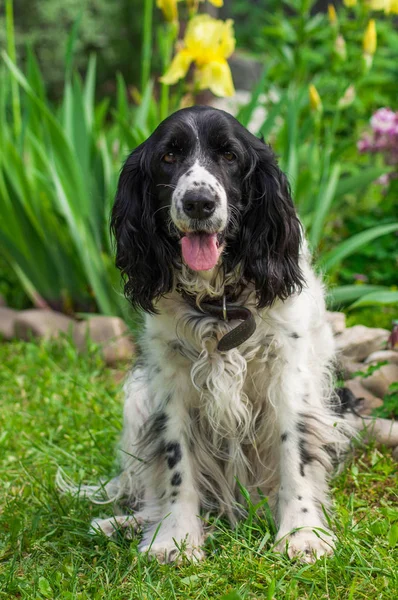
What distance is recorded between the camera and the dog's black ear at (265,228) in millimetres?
2736

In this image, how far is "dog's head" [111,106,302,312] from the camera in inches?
102

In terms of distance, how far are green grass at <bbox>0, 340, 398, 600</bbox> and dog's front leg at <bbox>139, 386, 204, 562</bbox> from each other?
0.26 feet

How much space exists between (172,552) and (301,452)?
542 mm

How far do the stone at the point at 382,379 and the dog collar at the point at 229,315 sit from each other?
1.09 metres

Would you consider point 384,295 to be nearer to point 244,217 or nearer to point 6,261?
point 244,217

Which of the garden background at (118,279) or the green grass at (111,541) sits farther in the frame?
the garden background at (118,279)

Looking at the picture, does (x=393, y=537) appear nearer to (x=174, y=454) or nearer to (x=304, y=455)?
(x=304, y=455)

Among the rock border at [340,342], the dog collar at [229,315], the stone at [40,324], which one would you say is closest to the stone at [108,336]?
the rock border at [340,342]

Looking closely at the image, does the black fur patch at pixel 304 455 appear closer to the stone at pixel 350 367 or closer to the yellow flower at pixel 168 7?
the stone at pixel 350 367

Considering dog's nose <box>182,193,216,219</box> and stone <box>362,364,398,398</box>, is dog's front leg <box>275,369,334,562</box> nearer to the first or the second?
dog's nose <box>182,193,216,219</box>

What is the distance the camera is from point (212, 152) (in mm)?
2645

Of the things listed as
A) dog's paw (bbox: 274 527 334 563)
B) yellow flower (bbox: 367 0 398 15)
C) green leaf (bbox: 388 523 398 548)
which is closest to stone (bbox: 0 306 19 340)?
yellow flower (bbox: 367 0 398 15)

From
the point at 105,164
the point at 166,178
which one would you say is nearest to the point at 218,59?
the point at 105,164

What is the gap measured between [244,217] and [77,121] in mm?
2398
